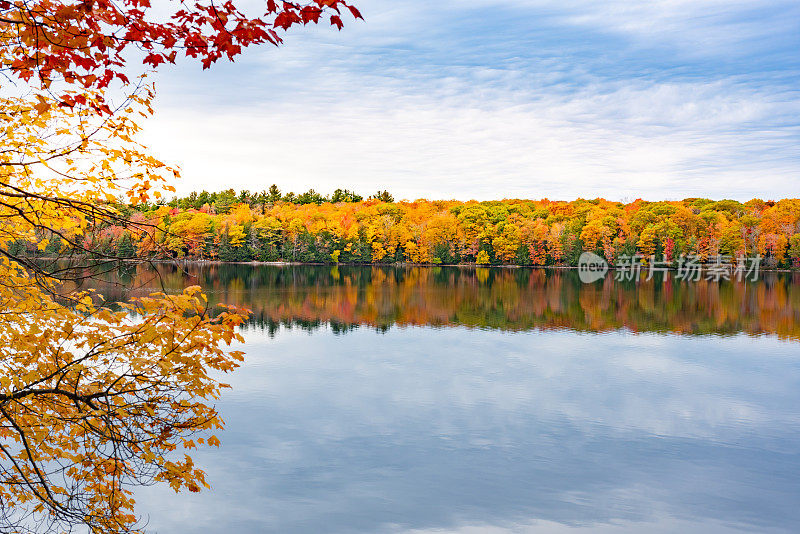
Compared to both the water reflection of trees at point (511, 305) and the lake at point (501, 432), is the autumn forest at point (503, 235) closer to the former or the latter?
the water reflection of trees at point (511, 305)

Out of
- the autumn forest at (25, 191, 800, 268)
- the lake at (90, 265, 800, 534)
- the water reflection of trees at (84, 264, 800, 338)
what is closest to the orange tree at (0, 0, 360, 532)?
the lake at (90, 265, 800, 534)

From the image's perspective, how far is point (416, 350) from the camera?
1991cm

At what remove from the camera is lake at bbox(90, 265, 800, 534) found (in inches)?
345

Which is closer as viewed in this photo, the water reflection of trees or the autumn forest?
the water reflection of trees

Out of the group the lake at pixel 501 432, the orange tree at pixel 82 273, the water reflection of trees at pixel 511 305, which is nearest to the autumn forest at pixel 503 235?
the water reflection of trees at pixel 511 305

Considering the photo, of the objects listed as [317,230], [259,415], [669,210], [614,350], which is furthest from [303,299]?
[669,210]


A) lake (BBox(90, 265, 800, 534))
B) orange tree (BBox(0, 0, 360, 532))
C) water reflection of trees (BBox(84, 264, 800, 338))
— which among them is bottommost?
lake (BBox(90, 265, 800, 534))

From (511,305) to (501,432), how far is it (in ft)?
68.9

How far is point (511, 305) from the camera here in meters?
32.5

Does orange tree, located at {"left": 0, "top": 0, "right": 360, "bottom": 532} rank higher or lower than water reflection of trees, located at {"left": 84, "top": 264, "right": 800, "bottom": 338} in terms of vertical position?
higher

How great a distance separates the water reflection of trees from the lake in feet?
3.29

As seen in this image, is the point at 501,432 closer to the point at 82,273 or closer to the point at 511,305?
the point at 82,273

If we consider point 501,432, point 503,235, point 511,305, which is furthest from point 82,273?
point 503,235

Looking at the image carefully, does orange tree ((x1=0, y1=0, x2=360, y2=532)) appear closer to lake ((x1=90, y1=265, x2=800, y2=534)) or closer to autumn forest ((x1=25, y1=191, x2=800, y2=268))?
lake ((x1=90, y1=265, x2=800, y2=534))
